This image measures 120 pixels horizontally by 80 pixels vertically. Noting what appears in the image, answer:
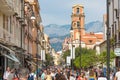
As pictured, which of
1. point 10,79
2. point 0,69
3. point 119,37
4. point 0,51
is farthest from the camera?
point 119,37

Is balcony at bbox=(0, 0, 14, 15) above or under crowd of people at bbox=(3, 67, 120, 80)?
above

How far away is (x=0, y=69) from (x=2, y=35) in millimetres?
2868

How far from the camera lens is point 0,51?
1395 inches

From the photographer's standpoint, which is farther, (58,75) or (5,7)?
(5,7)

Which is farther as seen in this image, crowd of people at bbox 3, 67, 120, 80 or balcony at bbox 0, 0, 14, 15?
balcony at bbox 0, 0, 14, 15

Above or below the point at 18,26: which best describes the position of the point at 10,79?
below

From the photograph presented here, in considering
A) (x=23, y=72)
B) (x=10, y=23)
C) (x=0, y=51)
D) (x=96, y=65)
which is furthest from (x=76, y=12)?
(x=23, y=72)

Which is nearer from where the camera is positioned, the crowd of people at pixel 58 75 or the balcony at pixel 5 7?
the crowd of people at pixel 58 75

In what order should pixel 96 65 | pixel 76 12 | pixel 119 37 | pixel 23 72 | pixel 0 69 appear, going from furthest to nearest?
pixel 76 12 → pixel 96 65 → pixel 119 37 → pixel 0 69 → pixel 23 72

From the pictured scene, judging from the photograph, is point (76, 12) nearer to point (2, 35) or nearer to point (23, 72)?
point (2, 35)

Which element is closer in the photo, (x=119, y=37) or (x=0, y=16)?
(x=0, y=16)

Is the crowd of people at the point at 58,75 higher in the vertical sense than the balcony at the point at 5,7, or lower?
lower

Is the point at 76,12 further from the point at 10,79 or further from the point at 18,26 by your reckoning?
the point at 10,79

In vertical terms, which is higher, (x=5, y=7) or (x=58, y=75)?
(x=5, y=7)
